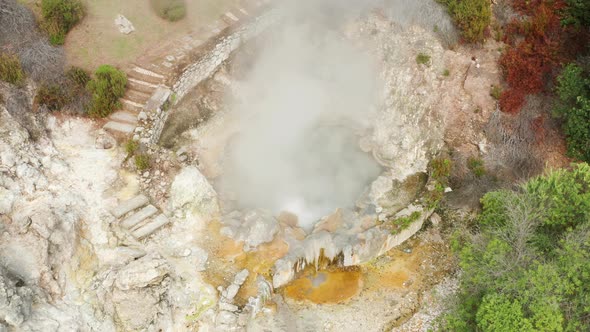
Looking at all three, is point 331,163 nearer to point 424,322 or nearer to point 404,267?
point 404,267

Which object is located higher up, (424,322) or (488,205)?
(488,205)

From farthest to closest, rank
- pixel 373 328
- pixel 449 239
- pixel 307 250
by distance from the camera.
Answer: pixel 449 239
pixel 307 250
pixel 373 328

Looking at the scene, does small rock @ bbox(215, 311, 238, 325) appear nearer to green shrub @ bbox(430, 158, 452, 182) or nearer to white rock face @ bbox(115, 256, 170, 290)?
white rock face @ bbox(115, 256, 170, 290)

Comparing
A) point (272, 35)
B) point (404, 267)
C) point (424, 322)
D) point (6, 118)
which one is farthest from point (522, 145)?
point (6, 118)

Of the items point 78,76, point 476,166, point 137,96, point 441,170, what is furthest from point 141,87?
point 476,166

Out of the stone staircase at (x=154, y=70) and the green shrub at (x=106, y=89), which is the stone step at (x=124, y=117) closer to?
the stone staircase at (x=154, y=70)

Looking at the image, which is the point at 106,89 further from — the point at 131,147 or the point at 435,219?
the point at 435,219
